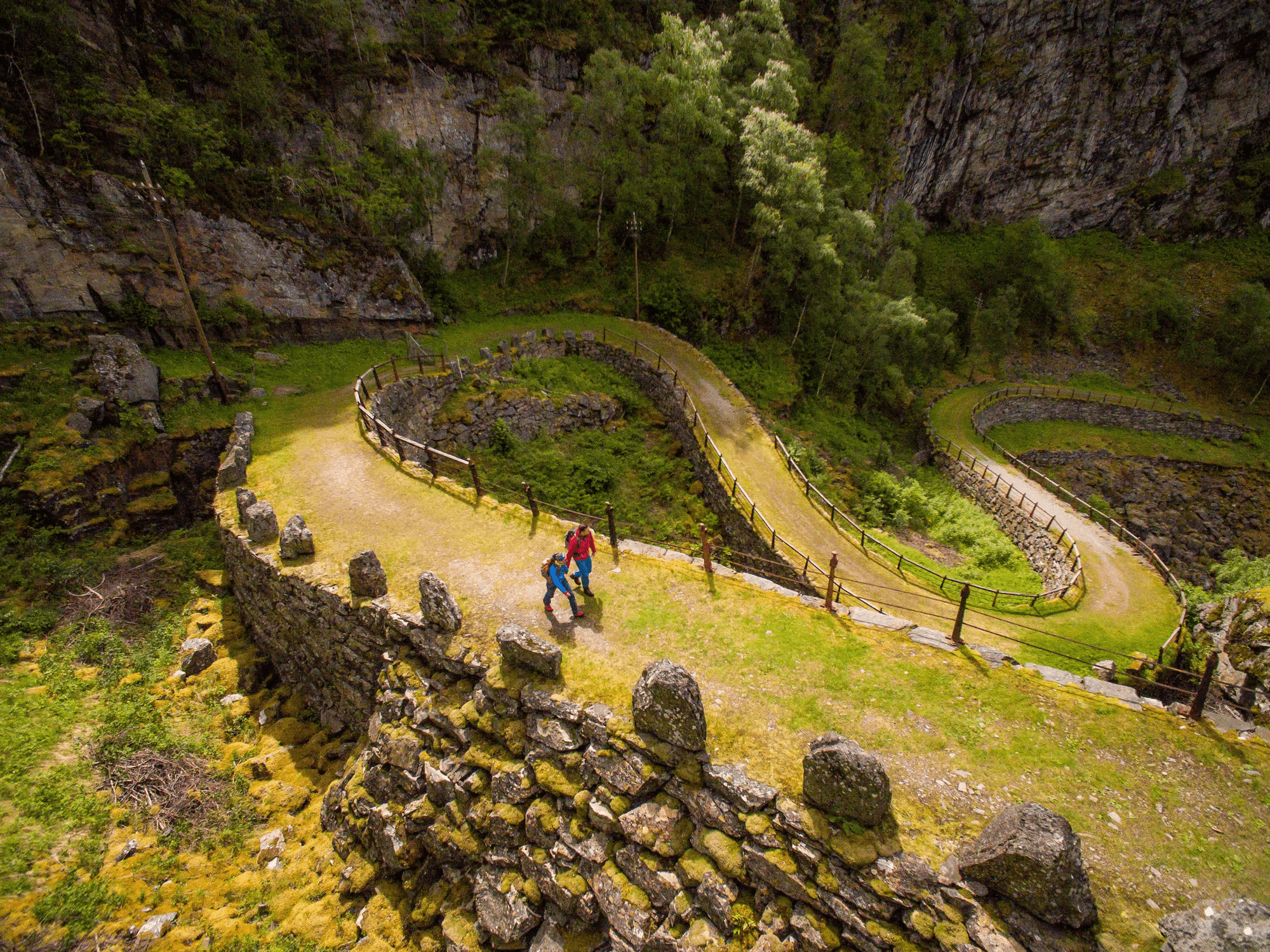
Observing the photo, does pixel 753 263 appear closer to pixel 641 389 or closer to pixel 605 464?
pixel 641 389

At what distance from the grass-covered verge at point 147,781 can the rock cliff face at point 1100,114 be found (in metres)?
58.6

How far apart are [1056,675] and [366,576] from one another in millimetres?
13827

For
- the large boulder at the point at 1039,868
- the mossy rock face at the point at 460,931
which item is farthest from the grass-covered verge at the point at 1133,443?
the mossy rock face at the point at 460,931

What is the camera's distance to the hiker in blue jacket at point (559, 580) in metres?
9.90

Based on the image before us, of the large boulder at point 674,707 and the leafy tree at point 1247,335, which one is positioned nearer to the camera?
the large boulder at point 674,707

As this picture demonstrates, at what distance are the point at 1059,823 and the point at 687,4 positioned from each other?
51.1m

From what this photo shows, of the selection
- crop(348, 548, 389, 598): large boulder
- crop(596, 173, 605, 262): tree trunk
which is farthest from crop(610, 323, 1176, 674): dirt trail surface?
crop(596, 173, 605, 262): tree trunk

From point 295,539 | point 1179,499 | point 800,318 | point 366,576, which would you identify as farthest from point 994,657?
point 1179,499

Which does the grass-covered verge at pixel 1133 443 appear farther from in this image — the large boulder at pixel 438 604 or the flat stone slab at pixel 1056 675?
the large boulder at pixel 438 604

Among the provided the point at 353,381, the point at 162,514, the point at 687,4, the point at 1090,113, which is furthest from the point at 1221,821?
the point at 1090,113

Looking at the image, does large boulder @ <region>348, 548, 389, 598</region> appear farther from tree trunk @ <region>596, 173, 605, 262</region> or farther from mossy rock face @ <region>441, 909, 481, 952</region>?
tree trunk @ <region>596, 173, 605, 262</region>

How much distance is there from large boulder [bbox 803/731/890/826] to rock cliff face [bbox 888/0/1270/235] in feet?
180

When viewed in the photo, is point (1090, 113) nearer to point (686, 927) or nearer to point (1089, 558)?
point (1089, 558)

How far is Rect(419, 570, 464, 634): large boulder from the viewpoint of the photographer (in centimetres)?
1012
